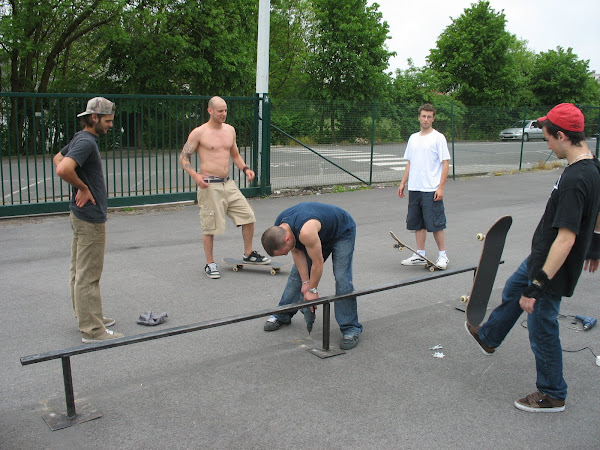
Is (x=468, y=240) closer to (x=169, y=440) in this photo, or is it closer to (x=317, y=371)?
(x=317, y=371)

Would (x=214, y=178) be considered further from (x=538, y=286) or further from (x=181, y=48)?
(x=181, y=48)

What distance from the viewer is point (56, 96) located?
9469 mm

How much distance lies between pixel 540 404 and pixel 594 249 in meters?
1.05

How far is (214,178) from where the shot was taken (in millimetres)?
6676

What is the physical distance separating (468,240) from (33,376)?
21.2 ft

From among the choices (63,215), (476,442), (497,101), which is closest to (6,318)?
(476,442)

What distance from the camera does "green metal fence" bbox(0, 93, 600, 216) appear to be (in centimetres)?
981

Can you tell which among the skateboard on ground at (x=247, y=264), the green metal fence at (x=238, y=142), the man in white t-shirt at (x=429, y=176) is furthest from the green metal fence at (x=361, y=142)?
the man in white t-shirt at (x=429, y=176)

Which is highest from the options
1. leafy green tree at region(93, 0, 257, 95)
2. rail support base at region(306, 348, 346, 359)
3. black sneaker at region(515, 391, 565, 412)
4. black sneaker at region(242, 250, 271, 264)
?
leafy green tree at region(93, 0, 257, 95)

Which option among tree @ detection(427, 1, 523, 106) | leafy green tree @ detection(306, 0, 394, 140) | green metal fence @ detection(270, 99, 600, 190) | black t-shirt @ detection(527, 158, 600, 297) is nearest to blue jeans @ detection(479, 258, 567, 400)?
black t-shirt @ detection(527, 158, 600, 297)

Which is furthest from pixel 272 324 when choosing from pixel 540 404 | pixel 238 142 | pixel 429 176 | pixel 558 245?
pixel 238 142

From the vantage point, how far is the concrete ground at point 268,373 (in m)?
3.23

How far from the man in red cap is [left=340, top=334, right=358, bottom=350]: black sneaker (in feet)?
4.44

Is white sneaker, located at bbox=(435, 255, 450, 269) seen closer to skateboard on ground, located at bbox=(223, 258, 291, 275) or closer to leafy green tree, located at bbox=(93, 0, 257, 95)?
skateboard on ground, located at bbox=(223, 258, 291, 275)
